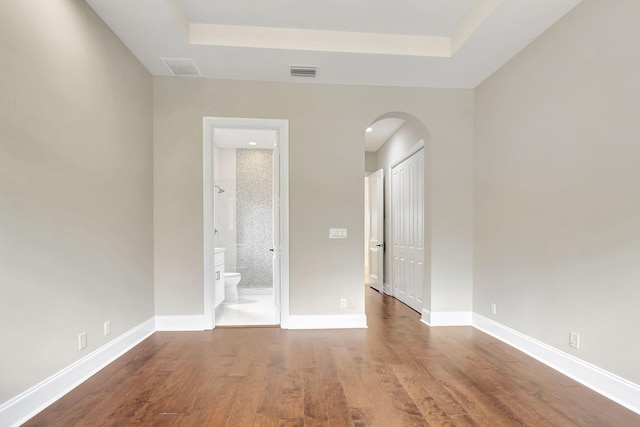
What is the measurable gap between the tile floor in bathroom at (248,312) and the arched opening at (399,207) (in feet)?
6.58

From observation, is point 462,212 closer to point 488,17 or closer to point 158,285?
point 488,17

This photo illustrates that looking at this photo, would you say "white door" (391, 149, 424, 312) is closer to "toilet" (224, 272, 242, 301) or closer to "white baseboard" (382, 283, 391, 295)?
"white baseboard" (382, 283, 391, 295)

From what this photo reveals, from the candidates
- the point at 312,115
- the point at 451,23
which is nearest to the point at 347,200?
the point at 312,115

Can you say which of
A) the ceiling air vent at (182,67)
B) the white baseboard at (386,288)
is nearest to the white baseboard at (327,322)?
the white baseboard at (386,288)

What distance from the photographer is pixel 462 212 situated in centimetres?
366

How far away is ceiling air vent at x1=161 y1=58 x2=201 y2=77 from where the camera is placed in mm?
3076

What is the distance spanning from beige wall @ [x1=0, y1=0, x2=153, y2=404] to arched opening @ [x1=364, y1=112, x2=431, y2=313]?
2.69 m

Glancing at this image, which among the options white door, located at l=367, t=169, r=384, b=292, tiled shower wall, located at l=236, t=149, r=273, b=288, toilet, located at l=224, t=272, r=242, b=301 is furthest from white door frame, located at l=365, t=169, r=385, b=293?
toilet, located at l=224, t=272, r=242, b=301

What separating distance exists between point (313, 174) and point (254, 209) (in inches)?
105

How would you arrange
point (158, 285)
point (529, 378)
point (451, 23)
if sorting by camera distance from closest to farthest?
1. point (529, 378)
2. point (451, 23)
3. point (158, 285)

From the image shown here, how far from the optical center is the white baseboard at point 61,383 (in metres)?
1.73

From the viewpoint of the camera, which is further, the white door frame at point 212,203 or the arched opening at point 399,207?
the arched opening at point 399,207

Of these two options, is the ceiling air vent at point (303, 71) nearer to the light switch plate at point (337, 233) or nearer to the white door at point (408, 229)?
Result: the light switch plate at point (337, 233)

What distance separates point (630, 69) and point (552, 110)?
0.61 m
